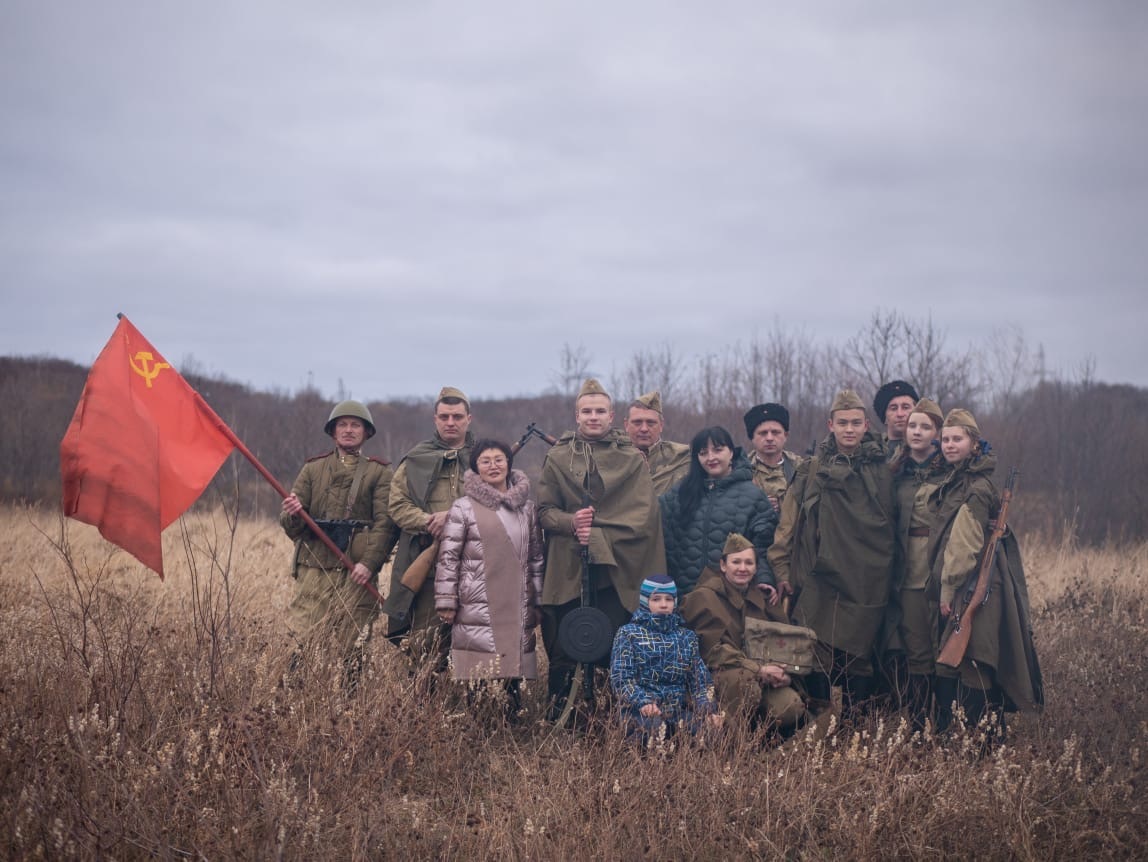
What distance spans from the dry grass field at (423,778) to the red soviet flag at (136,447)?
23 cm

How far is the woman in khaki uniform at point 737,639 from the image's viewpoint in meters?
5.08

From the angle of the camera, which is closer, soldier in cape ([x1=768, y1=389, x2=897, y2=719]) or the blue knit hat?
the blue knit hat

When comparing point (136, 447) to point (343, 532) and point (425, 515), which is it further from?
point (425, 515)

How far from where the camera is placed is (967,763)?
15.3 feet

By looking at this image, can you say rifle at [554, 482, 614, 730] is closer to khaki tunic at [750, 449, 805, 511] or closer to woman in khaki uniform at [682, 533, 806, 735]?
woman in khaki uniform at [682, 533, 806, 735]

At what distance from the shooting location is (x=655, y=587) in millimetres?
5039

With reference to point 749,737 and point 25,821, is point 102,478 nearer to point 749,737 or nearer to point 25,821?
point 25,821

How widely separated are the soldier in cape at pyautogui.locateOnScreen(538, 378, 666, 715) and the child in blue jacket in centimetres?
41

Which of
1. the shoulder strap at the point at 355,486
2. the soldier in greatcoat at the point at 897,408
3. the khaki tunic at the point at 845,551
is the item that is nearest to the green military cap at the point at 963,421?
the khaki tunic at the point at 845,551

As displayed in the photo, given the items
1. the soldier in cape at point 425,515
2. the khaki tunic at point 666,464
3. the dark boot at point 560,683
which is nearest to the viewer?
the soldier in cape at point 425,515

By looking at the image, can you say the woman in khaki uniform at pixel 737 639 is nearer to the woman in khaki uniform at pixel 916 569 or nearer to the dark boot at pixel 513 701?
the woman in khaki uniform at pixel 916 569

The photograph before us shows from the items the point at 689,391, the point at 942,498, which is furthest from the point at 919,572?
the point at 689,391

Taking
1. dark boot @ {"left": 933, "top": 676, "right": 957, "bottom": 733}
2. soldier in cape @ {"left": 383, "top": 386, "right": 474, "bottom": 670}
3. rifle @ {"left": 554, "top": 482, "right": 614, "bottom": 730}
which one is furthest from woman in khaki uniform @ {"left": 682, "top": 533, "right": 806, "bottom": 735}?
soldier in cape @ {"left": 383, "top": 386, "right": 474, "bottom": 670}

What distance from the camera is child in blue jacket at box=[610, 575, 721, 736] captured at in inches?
194
